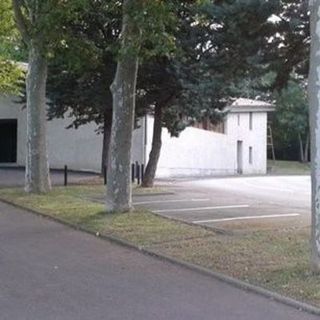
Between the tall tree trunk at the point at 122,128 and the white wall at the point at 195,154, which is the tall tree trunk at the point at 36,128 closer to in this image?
the tall tree trunk at the point at 122,128

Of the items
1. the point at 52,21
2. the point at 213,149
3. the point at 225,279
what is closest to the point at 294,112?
the point at 213,149

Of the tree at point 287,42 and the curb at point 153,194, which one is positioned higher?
the tree at point 287,42

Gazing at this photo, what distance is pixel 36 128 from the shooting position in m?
21.9

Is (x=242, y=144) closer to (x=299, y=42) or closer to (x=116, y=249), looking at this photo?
(x=299, y=42)

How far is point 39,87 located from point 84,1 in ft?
22.8

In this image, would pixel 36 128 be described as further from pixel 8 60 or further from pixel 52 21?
pixel 8 60

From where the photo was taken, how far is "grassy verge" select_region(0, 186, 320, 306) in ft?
28.5

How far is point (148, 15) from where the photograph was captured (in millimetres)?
14367

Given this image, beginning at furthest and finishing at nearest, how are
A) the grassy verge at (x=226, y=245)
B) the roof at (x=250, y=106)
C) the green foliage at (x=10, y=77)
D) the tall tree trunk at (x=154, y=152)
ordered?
the roof at (x=250, y=106) < the green foliage at (x=10, y=77) < the tall tree trunk at (x=154, y=152) < the grassy verge at (x=226, y=245)

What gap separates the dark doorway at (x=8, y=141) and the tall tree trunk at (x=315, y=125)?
42405 mm

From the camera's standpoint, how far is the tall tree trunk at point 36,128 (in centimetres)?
2188

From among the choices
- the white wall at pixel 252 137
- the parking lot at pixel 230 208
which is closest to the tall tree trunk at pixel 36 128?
the parking lot at pixel 230 208

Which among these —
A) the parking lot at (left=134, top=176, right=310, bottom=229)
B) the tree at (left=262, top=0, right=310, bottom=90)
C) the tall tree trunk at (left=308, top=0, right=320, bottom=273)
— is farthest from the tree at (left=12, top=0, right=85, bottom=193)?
the tall tree trunk at (left=308, top=0, right=320, bottom=273)

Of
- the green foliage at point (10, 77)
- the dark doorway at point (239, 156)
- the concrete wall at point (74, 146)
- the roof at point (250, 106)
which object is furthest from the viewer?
the dark doorway at point (239, 156)
